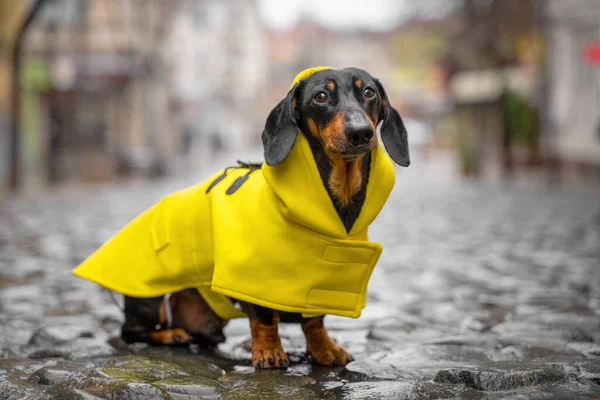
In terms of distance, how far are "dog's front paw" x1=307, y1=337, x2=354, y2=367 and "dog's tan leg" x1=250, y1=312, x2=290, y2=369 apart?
0.54 feet

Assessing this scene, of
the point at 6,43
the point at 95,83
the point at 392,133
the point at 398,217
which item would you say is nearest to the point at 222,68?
the point at 95,83

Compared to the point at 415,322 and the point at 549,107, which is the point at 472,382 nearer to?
the point at 415,322

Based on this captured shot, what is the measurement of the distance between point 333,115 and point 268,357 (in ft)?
3.55

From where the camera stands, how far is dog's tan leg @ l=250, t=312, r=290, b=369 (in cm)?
357

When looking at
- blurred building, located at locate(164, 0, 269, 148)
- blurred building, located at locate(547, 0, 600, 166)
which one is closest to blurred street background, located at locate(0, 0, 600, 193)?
blurred building, located at locate(547, 0, 600, 166)

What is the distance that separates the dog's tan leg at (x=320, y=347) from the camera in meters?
3.71

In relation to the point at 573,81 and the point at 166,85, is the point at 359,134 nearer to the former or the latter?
the point at 573,81

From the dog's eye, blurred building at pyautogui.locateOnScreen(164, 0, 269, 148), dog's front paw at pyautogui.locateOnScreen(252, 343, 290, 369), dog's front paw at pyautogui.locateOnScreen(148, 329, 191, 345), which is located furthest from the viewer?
blurred building at pyautogui.locateOnScreen(164, 0, 269, 148)

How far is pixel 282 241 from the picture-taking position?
3.46m

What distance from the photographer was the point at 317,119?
346 cm

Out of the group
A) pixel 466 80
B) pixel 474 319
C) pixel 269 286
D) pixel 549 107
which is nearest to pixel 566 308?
pixel 474 319

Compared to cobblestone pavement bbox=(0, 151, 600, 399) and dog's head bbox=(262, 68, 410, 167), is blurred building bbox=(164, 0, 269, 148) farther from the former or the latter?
dog's head bbox=(262, 68, 410, 167)

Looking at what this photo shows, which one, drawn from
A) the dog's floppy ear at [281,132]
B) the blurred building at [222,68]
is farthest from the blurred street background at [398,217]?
the blurred building at [222,68]

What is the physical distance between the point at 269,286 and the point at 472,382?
911mm
